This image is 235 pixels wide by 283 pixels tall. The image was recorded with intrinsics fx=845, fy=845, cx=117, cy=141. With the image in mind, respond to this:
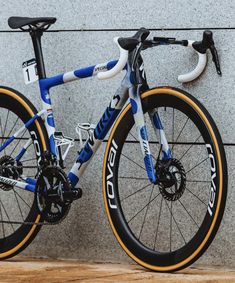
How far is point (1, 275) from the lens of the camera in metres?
5.10

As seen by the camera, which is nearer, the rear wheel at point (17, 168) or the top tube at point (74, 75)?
the top tube at point (74, 75)

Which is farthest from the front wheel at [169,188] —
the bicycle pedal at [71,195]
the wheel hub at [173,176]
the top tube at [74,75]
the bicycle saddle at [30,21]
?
the bicycle saddle at [30,21]

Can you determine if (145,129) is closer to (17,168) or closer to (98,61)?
(98,61)

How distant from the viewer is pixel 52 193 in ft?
18.2

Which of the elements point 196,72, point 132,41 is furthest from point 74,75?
point 196,72

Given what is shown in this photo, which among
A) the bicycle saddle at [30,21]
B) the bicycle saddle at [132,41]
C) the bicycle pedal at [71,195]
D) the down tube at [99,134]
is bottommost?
the bicycle pedal at [71,195]

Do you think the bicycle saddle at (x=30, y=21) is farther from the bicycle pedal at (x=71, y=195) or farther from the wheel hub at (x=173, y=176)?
the wheel hub at (x=173, y=176)

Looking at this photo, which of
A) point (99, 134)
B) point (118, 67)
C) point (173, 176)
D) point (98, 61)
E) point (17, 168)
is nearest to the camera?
point (173, 176)

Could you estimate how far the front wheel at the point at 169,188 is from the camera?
4.97 meters

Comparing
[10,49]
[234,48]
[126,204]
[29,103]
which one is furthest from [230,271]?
[10,49]

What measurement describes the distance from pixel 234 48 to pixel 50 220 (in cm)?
167

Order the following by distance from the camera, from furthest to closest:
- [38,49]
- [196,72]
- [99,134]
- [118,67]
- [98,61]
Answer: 1. [98,61]
2. [38,49]
3. [196,72]
4. [99,134]
5. [118,67]

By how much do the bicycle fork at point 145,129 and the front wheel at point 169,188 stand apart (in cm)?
6

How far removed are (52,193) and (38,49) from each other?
1.00 m
